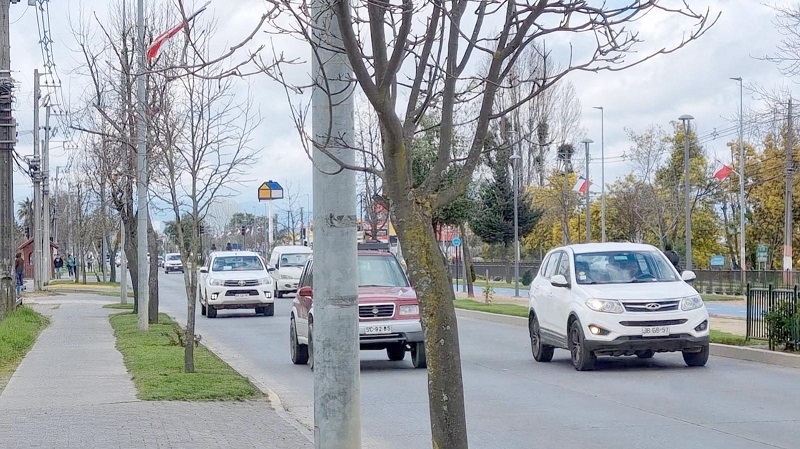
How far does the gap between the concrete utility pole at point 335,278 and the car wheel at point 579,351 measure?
9.33 metres

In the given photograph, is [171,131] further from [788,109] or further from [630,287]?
[788,109]

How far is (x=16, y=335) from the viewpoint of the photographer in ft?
67.4

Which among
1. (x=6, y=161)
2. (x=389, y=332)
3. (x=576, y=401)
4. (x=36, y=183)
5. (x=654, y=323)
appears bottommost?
(x=576, y=401)

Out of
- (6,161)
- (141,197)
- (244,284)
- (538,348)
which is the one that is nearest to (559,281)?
(538,348)

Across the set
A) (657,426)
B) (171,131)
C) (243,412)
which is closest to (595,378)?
(657,426)

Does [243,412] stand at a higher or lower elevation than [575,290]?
lower

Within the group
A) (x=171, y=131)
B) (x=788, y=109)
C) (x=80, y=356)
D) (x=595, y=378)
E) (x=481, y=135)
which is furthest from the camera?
(x=788, y=109)

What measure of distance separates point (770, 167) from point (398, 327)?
141 feet

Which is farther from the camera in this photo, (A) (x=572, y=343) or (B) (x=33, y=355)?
(B) (x=33, y=355)

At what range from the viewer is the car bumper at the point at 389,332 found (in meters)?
16.0

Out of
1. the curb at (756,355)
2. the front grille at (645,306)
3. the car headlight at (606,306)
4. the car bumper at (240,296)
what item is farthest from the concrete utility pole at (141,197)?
the curb at (756,355)

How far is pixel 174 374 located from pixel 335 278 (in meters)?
8.29

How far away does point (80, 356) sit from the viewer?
17719mm

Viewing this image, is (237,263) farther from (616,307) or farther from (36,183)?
(616,307)
